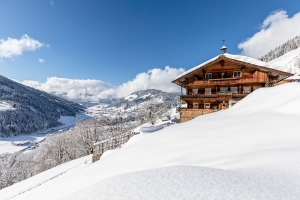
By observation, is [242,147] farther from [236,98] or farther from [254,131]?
[236,98]

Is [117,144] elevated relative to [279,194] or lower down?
lower down

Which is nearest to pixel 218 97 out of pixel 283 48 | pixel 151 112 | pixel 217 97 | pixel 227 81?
pixel 217 97

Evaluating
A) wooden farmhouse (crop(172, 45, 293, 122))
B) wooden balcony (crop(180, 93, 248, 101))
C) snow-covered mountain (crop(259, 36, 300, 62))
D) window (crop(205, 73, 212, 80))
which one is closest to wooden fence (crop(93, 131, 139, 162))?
wooden farmhouse (crop(172, 45, 293, 122))

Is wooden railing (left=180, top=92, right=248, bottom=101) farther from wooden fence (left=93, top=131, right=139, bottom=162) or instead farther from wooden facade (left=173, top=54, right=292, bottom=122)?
wooden fence (left=93, top=131, right=139, bottom=162)

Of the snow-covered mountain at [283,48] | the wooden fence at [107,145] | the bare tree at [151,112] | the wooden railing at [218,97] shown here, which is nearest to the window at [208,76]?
the wooden railing at [218,97]

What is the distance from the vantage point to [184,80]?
2231 centimetres

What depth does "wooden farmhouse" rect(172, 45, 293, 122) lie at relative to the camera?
1783 cm

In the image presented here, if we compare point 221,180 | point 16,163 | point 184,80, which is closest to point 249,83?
point 184,80

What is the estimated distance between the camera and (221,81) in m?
19.9

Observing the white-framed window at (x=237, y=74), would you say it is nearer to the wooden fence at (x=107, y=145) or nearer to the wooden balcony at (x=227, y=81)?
the wooden balcony at (x=227, y=81)

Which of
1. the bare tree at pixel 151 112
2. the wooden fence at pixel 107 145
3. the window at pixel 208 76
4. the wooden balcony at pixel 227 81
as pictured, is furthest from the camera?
the bare tree at pixel 151 112

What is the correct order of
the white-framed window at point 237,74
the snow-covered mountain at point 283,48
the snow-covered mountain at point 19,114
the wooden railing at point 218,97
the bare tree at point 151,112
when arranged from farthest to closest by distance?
the snow-covered mountain at point 283,48, the snow-covered mountain at point 19,114, the bare tree at point 151,112, the white-framed window at point 237,74, the wooden railing at point 218,97

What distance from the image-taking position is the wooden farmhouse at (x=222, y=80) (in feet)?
58.5

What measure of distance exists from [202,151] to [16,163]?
6637 centimetres
